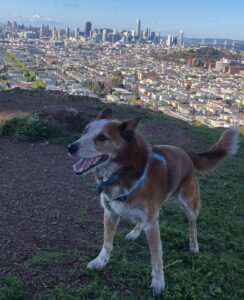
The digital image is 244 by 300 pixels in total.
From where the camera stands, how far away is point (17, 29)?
445 feet

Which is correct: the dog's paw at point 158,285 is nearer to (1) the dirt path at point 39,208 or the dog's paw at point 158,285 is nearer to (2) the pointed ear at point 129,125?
(1) the dirt path at point 39,208

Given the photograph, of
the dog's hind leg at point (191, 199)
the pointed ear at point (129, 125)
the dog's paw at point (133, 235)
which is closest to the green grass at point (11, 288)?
the dog's paw at point (133, 235)

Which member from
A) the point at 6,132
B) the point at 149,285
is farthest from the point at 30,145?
the point at 149,285

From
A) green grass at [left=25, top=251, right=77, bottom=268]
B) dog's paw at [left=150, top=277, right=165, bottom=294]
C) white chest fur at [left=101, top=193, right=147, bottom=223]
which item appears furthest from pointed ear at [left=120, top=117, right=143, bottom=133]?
green grass at [left=25, top=251, right=77, bottom=268]

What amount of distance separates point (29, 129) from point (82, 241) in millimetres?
4385

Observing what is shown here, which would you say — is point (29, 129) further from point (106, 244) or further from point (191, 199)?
point (106, 244)

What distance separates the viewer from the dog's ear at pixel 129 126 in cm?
339

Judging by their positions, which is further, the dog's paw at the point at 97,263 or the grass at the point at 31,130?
the grass at the point at 31,130

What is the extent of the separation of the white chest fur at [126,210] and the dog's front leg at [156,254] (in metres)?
0.09

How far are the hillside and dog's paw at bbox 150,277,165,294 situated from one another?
2.2 inches

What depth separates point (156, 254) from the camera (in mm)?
3668

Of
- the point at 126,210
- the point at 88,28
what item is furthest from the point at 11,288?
the point at 88,28

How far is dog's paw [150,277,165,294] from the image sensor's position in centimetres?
369

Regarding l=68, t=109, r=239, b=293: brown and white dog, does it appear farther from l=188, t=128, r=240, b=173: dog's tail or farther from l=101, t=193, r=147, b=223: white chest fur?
l=188, t=128, r=240, b=173: dog's tail
